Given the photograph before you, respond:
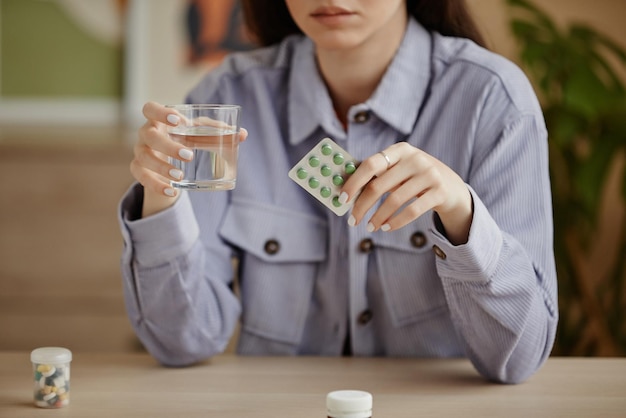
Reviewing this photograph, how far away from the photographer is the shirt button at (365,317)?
5.09 feet

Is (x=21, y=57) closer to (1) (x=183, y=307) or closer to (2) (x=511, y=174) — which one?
(1) (x=183, y=307)

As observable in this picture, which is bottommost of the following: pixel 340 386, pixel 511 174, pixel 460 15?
→ pixel 340 386

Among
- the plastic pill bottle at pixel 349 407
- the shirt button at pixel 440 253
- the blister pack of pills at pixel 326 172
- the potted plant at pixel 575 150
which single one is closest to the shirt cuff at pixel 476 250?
the shirt button at pixel 440 253

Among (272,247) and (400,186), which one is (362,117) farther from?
(400,186)

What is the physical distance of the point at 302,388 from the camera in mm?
1292

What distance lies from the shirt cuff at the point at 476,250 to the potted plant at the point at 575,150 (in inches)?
46.6

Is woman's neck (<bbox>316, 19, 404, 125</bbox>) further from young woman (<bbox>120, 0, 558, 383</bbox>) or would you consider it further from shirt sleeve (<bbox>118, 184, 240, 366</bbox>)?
shirt sleeve (<bbox>118, 184, 240, 366</bbox>)

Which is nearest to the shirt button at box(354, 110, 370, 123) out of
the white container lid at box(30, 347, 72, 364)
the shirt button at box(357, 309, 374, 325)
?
the shirt button at box(357, 309, 374, 325)

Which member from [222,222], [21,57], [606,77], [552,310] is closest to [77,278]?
[21,57]

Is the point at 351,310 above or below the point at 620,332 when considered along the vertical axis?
above

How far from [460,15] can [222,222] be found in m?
0.55

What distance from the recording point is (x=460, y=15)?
5.44 feet

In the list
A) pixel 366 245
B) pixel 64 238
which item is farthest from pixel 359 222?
pixel 64 238

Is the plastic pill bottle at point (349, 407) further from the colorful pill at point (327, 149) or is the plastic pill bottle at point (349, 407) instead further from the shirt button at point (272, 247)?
the shirt button at point (272, 247)
